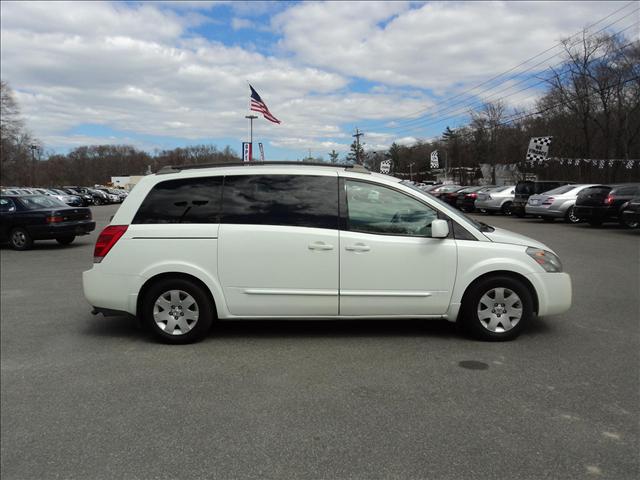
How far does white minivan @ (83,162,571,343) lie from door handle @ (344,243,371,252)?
0.01 metres

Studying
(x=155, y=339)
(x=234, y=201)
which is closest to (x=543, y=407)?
(x=234, y=201)

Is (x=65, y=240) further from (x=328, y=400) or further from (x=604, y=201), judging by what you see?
(x=604, y=201)

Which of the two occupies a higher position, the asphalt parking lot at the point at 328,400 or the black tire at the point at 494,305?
the black tire at the point at 494,305

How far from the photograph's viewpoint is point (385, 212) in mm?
5184

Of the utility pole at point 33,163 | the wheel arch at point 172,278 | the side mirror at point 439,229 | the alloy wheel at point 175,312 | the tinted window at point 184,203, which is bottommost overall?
the alloy wheel at point 175,312

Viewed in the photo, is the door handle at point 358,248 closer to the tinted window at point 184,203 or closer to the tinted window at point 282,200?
the tinted window at point 282,200

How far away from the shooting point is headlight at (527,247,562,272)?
205 inches

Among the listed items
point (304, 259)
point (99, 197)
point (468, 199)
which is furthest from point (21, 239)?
point (99, 197)

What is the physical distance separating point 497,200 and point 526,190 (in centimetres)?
204

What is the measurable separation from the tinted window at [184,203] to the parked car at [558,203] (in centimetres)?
1756

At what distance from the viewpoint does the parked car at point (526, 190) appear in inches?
907

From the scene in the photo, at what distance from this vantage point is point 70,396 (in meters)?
3.94

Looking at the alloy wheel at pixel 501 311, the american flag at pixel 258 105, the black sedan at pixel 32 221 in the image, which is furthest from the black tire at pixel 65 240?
the alloy wheel at pixel 501 311

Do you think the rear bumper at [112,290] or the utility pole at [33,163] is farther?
the utility pole at [33,163]
